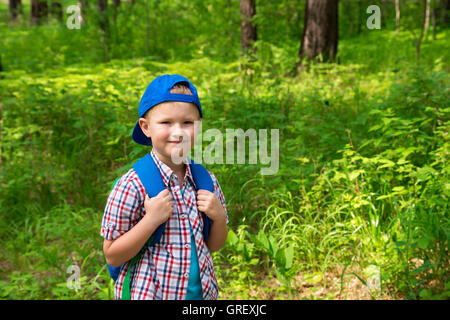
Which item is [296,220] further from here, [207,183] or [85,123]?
[85,123]

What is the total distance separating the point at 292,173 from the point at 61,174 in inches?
93.9


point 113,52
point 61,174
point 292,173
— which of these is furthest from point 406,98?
point 113,52

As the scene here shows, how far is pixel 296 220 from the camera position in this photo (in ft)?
12.0

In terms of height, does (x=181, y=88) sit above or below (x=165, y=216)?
above

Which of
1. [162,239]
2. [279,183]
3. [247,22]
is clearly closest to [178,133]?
[162,239]

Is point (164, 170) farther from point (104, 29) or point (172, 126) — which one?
point (104, 29)

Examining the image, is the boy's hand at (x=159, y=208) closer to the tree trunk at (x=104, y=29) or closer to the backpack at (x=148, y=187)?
the backpack at (x=148, y=187)

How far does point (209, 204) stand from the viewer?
1569 mm

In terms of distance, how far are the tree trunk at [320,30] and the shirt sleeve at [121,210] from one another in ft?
22.4

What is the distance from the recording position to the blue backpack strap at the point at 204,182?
64.5 inches

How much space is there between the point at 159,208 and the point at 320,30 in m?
7.09

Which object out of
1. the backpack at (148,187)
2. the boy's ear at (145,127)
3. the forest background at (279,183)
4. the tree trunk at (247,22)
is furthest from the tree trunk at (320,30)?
the backpack at (148,187)

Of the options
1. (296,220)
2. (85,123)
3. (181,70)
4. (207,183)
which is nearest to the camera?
(207,183)

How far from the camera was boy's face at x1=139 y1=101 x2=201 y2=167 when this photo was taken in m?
1.50
